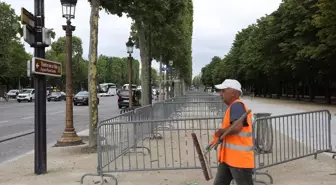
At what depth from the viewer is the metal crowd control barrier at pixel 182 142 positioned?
7406 mm

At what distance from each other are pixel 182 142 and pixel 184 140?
0.14 m

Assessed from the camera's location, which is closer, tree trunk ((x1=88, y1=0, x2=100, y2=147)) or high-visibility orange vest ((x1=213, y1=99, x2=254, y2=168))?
high-visibility orange vest ((x1=213, y1=99, x2=254, y2=168))

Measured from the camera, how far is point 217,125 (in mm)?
8461

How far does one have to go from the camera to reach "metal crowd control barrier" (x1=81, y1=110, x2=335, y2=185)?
24.3 ft

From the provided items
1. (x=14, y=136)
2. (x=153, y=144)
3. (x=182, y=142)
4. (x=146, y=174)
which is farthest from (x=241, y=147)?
(x=14, y=136)

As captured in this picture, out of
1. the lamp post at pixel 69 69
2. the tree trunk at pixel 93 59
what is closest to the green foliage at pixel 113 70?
the lamp post at pixel 69 69

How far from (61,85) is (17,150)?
91924 millimetres

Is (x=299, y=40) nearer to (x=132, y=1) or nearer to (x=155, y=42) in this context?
(x=155, y=42)

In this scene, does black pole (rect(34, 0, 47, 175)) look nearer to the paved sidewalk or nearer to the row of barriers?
the paved sidewalk

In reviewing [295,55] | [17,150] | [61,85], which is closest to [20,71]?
[61,85]

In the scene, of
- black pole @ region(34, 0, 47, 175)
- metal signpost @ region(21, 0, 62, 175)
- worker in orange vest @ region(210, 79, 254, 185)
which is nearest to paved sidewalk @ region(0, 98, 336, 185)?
black pole @ region(34, 0, 47, 175)

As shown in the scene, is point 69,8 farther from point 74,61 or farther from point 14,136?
point 74,61

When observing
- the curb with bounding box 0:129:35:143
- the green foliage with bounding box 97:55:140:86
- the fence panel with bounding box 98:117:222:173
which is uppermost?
the green foliage with bounding box 97:55:140:86

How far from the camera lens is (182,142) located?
895 cm
